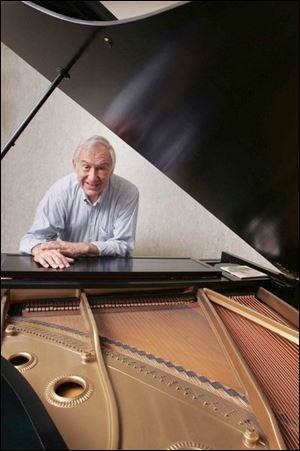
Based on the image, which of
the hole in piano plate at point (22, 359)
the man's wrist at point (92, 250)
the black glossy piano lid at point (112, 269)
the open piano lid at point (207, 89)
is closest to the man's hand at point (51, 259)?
the black glossy piano lid at point (112, 269)

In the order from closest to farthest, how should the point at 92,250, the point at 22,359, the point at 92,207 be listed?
the point at 22,359 → the point at 92,250 → the point at 92,207

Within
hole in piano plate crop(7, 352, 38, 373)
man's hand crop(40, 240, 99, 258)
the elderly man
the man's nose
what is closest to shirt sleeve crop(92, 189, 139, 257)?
the elderly man

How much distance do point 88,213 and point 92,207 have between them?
0.19 ft

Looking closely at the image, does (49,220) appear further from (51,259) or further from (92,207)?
(51,259)

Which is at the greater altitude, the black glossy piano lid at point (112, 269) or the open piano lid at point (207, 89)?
the open piano lid at point (207, 89)

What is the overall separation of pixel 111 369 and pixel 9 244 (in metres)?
5.39

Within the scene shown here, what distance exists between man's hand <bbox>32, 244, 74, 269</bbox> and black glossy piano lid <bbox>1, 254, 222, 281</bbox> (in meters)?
0.03

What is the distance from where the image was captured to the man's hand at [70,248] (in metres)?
1.63

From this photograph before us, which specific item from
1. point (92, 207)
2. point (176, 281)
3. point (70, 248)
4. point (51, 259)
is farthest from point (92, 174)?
point (176, 281)

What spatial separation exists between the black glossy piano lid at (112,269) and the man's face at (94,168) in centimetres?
82

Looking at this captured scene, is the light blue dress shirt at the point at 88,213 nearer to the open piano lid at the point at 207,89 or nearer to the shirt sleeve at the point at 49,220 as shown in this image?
the shirt sleeve at the point at 49,220

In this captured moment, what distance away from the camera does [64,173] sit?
191 inches

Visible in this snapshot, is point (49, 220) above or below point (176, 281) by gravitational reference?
below

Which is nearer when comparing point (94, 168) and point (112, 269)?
point (112, 269)
